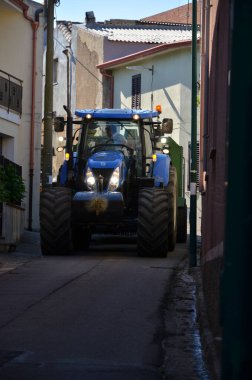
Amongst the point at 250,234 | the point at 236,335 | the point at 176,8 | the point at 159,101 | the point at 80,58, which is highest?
the point at 176,8

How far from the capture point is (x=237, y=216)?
2859 millimetres

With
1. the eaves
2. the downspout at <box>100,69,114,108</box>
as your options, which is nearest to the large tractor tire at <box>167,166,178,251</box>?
the eaves

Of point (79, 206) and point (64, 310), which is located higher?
point (79, 206)

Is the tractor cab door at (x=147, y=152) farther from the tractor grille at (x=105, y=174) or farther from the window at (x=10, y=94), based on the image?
the window at (x=10, y=94)

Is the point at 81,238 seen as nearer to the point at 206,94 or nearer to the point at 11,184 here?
the point at 11,184

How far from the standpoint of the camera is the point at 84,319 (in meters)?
9.45

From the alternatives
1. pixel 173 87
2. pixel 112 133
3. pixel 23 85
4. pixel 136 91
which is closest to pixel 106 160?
pixel 112 133

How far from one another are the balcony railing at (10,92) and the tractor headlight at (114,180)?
677 centimetres

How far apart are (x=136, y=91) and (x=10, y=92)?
1622 cm

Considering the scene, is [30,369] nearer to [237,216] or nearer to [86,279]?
[237,216]

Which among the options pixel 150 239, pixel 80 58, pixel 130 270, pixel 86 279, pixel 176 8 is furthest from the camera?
pixel 176 8

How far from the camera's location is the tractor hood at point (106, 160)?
1714 cm

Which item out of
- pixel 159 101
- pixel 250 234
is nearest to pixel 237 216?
pixel 250 234

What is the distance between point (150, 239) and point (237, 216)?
13.6 meters
